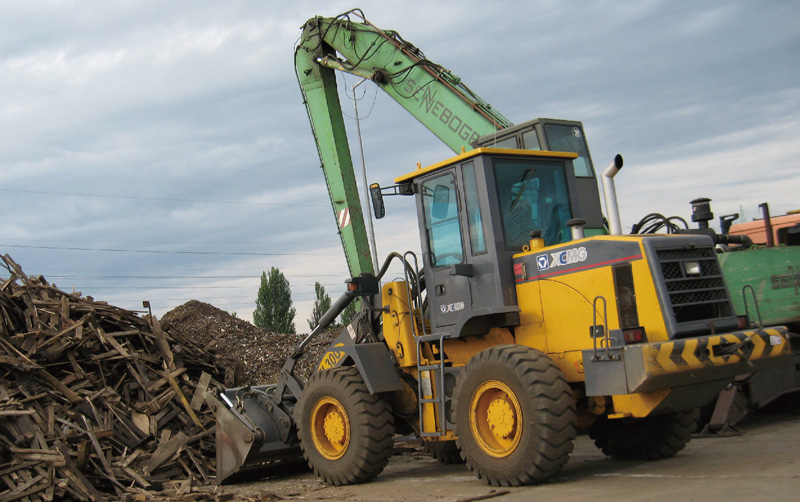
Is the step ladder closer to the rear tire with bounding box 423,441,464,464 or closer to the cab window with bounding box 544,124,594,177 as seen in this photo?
the rear tire with bounding box 423,441,464,464

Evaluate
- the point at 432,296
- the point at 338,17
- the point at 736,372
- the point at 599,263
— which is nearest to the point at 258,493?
the point at 432,296

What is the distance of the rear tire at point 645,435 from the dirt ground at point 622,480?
0.15 metres

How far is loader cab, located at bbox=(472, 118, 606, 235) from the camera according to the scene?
488 inches

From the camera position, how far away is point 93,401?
998 cm

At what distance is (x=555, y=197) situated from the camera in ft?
26.9

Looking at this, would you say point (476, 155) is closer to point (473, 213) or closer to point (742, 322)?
point (473, 213)

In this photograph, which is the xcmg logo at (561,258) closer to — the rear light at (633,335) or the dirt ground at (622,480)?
the rear light at (633,335)

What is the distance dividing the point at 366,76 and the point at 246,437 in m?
7.83

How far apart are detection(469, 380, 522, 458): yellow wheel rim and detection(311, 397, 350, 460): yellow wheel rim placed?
5.81ft

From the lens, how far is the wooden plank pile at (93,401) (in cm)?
836

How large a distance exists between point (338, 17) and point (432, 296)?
8263mm

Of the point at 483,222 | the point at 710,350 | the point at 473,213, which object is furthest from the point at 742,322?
the point at 473,213

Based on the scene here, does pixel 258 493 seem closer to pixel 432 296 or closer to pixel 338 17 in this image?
pixel 432 296

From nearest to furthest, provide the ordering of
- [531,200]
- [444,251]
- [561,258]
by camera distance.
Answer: [561,258]
[531,200]
[444,251]
